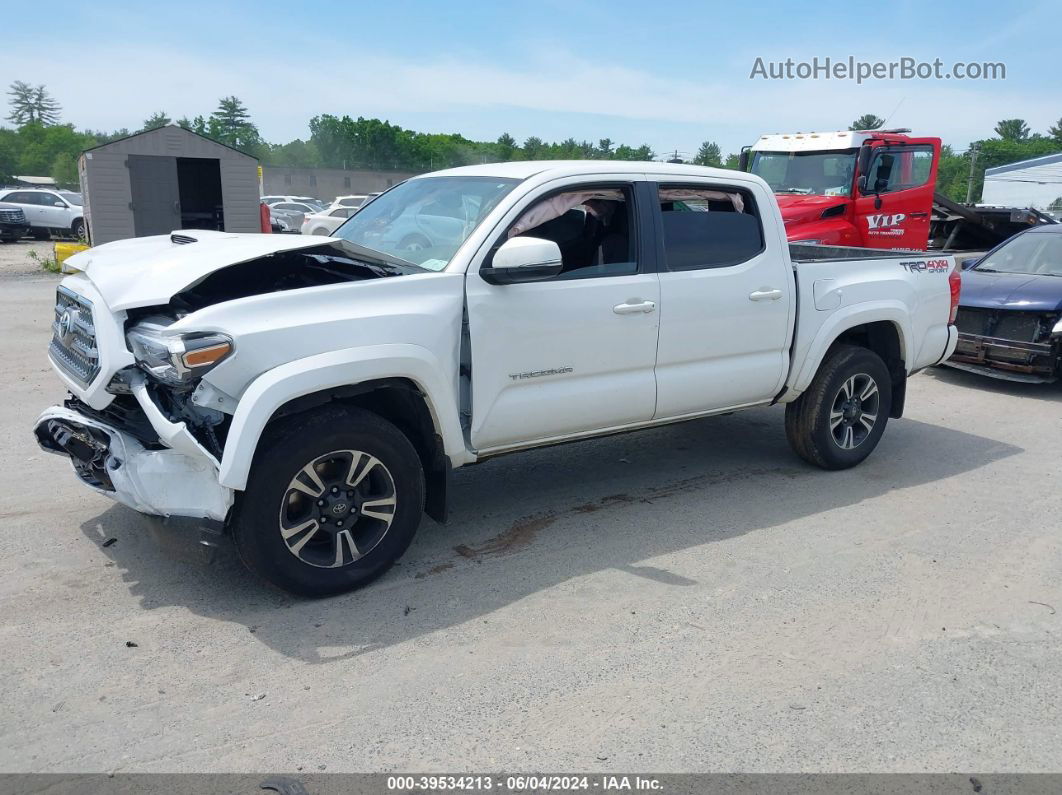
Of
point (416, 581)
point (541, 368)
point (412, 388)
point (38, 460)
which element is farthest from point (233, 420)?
point (38, 460)

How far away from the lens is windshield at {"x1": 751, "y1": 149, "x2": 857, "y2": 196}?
43.8 ft

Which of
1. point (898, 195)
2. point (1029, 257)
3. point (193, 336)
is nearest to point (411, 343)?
point (193, 336)

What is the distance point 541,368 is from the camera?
4.48 metres

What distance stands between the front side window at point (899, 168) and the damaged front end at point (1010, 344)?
5.05 m

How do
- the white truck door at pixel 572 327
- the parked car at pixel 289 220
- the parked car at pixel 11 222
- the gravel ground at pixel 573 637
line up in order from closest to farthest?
the gravel ground at pixel 573 637
the white truck door at pixel 572 327
the parked car at pixel 11 222
the parked car at pixel 289 220

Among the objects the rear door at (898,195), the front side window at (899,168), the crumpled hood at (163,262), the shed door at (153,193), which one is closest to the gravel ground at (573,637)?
the crumpled hood at (163,262)

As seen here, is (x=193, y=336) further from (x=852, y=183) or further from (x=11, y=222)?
(x=11, y=222)

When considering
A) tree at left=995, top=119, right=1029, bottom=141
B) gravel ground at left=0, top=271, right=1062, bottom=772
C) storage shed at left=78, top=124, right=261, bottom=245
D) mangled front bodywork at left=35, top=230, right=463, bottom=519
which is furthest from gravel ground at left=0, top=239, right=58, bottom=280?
tree at left=995, top=119, right=1029, bottom=141

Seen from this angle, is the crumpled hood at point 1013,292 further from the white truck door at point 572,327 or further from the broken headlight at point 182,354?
the broken headlight at point 182,354

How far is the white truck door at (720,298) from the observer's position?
5023mm

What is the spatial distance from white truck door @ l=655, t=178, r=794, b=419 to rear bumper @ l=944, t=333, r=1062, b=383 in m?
4.33

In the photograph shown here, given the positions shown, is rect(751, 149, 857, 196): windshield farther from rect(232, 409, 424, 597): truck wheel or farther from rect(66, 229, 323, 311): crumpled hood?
rect(232, 409, 424, 597): truck wheel

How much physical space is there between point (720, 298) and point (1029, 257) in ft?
21.1

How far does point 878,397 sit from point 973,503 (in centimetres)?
97
